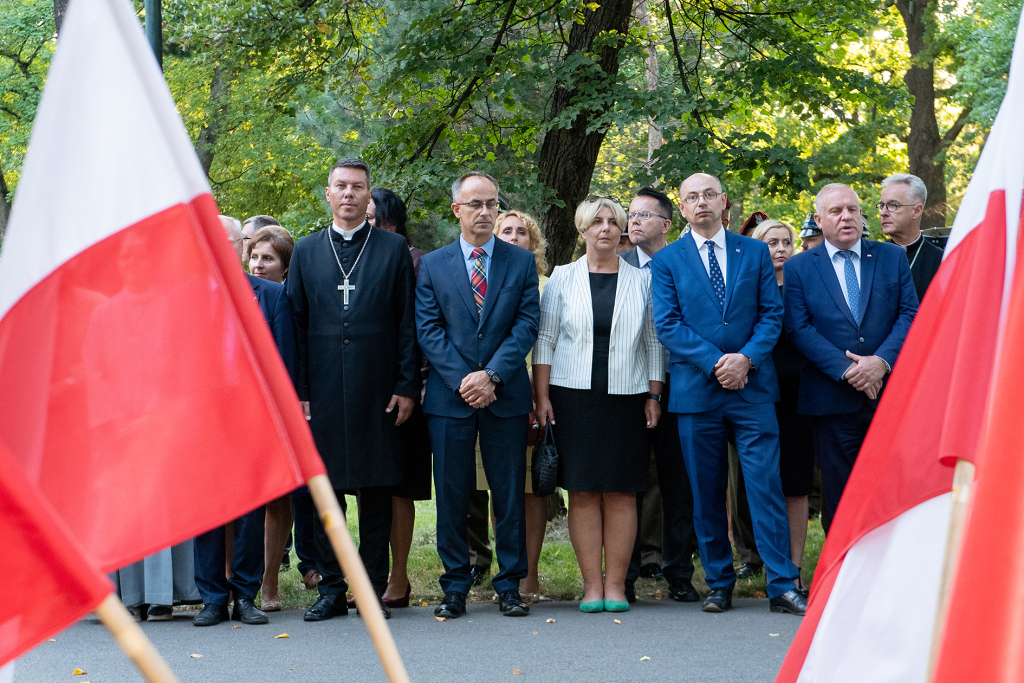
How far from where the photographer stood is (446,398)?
5.91m

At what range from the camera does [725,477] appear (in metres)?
6.04

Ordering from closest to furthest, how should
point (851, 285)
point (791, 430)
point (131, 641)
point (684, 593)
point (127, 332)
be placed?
1. point (131, 641)
2. point (127, 332)
3. point (851, 285)
4. point (684, 593)
5. point (791, 430)

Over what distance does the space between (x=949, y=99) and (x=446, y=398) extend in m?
16.9

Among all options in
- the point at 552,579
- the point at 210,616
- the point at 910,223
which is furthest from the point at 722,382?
the point at 210,616

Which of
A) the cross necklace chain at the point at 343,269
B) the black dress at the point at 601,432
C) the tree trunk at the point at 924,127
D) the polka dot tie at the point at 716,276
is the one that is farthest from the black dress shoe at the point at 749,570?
the tree trunk at the point at 924,127

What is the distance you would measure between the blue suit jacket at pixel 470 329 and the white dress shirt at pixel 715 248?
1035 mm

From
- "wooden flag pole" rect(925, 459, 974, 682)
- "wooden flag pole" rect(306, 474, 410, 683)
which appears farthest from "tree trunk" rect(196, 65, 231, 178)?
"wooden flag pole" rect(925, 459, 974, 682)

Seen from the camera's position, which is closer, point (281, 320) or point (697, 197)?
point (281, 320)

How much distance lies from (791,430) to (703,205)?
160 cm

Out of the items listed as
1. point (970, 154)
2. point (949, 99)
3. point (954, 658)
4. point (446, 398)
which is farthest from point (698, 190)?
point (970, 154)

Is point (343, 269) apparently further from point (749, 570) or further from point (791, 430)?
point (749, 570)

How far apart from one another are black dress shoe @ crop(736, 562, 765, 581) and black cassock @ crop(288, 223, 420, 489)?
2.58 meters

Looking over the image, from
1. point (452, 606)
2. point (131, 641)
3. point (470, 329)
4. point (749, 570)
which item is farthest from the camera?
point (749, 570)

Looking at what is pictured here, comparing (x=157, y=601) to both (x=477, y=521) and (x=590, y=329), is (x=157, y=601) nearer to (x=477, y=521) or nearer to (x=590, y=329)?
(x=477, y=521)
